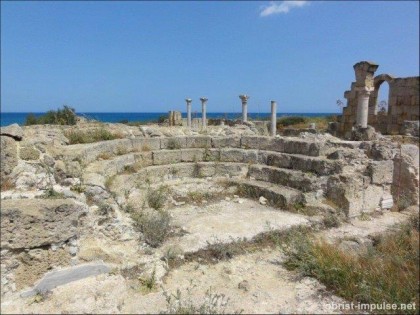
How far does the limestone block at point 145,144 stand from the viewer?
863 centimetres

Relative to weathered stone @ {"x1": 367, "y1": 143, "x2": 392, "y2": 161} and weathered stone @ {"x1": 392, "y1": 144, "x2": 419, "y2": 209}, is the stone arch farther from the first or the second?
weathered stone @ {"x1": 367, "y1": 143, "x2": 392, "y2": 161}

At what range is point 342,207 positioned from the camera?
22.0 ft

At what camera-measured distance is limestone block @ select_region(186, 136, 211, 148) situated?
367 inches

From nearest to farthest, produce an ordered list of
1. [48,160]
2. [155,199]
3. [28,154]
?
1. [28,154]
2. [48,160]
3. [155,199]

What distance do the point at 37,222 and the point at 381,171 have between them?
679 centimetres

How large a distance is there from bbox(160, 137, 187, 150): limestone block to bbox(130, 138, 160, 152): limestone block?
15cm

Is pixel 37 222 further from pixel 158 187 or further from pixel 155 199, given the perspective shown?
pixel 158 187

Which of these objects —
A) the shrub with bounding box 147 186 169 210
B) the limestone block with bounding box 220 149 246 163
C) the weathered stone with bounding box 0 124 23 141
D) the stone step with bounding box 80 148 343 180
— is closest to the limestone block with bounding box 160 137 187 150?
the stone step with bounding box 80 148 343 180

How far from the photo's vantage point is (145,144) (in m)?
8.84

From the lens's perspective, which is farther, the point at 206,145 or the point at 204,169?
the point at 206,145

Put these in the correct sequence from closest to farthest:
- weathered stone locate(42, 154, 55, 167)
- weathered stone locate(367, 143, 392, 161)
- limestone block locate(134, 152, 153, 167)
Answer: weathered stone locate(42, 154, 55, 167) → weathered stone locate(367, 143, 392, 161) → limestone block locate(134, 152, 153, 167)

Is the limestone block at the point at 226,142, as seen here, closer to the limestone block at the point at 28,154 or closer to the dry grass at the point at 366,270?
the dry grass at the point at 366,270

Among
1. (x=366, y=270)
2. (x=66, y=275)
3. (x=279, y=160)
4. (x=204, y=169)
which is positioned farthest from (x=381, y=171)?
(x=66, y=275)

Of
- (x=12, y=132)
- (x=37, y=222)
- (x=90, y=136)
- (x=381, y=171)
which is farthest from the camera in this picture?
(x=90, y=136)
